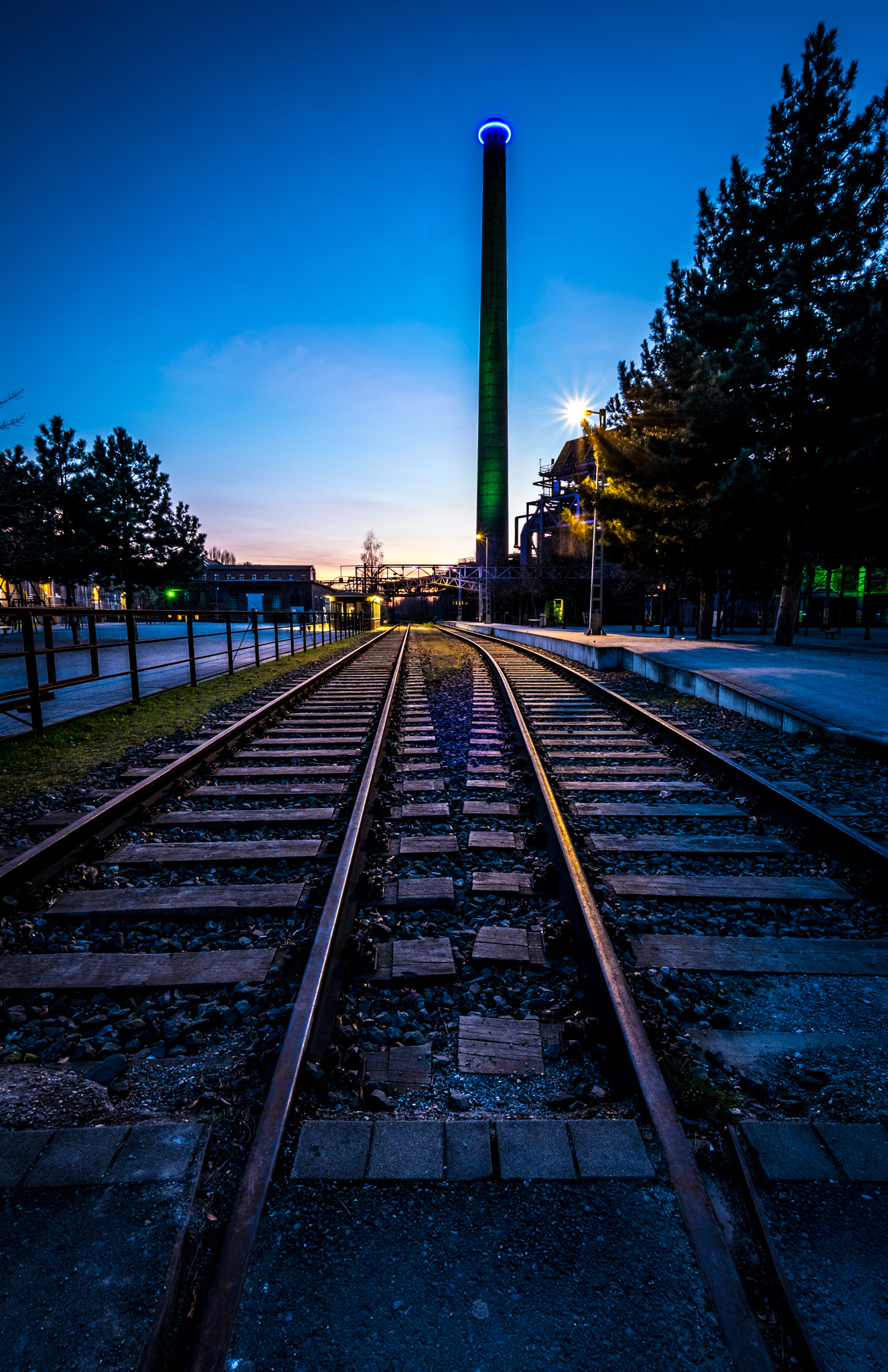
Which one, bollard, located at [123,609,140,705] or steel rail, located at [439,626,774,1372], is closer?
steel rail, located at [439,626,774,1372]

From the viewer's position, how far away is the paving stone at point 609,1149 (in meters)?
1.61

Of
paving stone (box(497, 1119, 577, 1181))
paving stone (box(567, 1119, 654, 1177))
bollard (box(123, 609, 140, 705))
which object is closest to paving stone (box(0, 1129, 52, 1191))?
paving stone (box(497, 1119, 577, 1181))

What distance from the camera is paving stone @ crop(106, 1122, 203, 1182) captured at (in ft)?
5.30

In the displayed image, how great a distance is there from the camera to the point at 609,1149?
5.49 ft

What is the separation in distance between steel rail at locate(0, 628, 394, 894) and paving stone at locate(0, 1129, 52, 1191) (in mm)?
1797

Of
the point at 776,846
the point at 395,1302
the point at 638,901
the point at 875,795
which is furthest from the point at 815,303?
the point at 395,1302

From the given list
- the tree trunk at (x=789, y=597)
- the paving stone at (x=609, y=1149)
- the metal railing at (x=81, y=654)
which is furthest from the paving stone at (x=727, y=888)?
the tree trunk at (x=789, y=597)

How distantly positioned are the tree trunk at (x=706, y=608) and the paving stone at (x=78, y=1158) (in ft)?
73.0

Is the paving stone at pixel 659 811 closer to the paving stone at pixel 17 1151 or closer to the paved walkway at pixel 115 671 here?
the paving stone at pixel 17 1151

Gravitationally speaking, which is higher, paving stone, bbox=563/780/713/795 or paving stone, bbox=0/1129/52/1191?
paving stone, bbox=563/780/713/795

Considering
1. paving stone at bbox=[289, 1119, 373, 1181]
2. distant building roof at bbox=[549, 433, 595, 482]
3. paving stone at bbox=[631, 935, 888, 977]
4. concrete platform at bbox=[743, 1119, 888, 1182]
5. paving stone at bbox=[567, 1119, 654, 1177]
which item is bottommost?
paving stone at bbox=[631, 935, 888, 977]

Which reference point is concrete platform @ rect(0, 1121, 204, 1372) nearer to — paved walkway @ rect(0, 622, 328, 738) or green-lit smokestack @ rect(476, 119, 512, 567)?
paved walkway @ rect(0, 622, 328, 738)

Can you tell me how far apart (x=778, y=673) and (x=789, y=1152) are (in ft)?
34.1

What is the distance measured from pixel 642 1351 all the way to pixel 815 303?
65.8 feet
